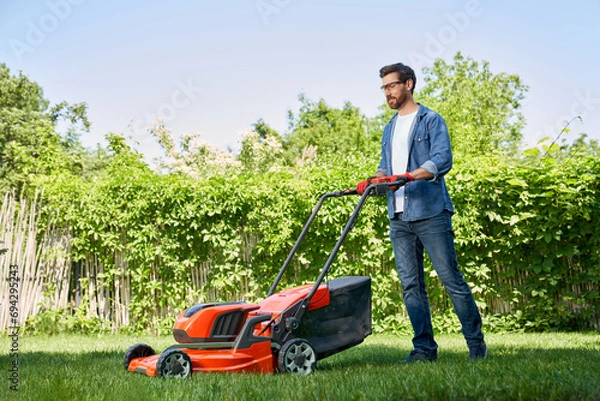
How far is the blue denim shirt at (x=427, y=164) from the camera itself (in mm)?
3924

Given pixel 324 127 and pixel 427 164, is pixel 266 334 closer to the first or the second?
pixel 427 164

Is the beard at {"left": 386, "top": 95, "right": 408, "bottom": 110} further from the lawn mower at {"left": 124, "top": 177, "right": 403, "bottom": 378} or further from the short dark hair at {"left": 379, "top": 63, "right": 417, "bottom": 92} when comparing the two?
the lawn mower at {"left": 124, "top": 177, "right": 403, "bottom": 378}

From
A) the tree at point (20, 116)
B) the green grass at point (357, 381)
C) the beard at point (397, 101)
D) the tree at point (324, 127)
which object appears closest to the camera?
the green grass at point (357, 381)

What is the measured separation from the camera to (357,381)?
10.3 ft

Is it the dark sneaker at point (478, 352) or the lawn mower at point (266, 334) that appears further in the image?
the dark sneaker at point (478, 352)

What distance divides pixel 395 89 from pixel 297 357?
1769 millimetres

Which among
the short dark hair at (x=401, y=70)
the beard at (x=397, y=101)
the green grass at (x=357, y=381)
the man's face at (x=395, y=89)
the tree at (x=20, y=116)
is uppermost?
the tree at (x=20, y=116)

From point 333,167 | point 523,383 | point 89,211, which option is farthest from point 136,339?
point 523,383

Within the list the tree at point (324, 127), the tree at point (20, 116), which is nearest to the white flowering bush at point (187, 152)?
the tree at point (20, 116)

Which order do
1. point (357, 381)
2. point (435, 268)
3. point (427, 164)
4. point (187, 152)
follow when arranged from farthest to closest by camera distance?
point (187, 152)
point (435, 268)
point (427, 164)
point (357, 381)

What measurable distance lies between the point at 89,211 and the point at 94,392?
500 centimetres

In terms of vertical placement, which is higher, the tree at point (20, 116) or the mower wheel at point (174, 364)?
the tree at point (20, 116)

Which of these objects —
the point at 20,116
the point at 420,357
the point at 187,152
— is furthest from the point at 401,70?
the point at 20,116

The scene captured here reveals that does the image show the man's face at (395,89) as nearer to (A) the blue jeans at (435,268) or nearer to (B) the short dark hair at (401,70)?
(B) the short dark hair at (401,70)
